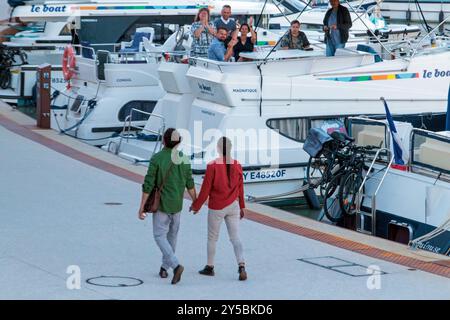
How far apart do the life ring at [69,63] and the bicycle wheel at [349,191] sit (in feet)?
33.6

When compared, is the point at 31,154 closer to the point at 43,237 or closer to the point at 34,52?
the point at 43,237

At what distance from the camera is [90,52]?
2428 cm

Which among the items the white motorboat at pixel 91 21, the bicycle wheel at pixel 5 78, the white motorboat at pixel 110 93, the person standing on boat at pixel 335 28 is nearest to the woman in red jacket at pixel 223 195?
the person standing on boat at pixel 335 28

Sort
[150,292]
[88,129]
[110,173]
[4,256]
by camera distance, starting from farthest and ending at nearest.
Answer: [88,129] → [110,173] → [4,256] → [150,292]

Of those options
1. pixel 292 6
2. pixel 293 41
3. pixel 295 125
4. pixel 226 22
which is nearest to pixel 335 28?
pixel 293 41

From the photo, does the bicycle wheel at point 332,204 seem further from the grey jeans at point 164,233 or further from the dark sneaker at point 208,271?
the grey jeans at point 164,233

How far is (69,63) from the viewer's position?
943 inches

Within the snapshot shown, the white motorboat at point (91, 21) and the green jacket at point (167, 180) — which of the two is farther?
the white motorboat at point (91, 21)

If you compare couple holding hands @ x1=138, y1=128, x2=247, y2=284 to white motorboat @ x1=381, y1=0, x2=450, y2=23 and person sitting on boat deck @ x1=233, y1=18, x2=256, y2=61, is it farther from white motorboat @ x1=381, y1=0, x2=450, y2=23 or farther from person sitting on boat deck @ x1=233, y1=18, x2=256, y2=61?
white motorboat @ x1=381, y1=0, x2=450, y2=23

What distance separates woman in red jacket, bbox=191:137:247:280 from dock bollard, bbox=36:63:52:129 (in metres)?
11.3

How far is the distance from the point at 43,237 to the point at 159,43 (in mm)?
15587

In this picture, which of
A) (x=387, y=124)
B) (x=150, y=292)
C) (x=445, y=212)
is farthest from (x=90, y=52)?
(x=150, y=292)

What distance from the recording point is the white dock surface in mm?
10508

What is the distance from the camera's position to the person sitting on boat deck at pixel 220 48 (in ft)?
63.9
